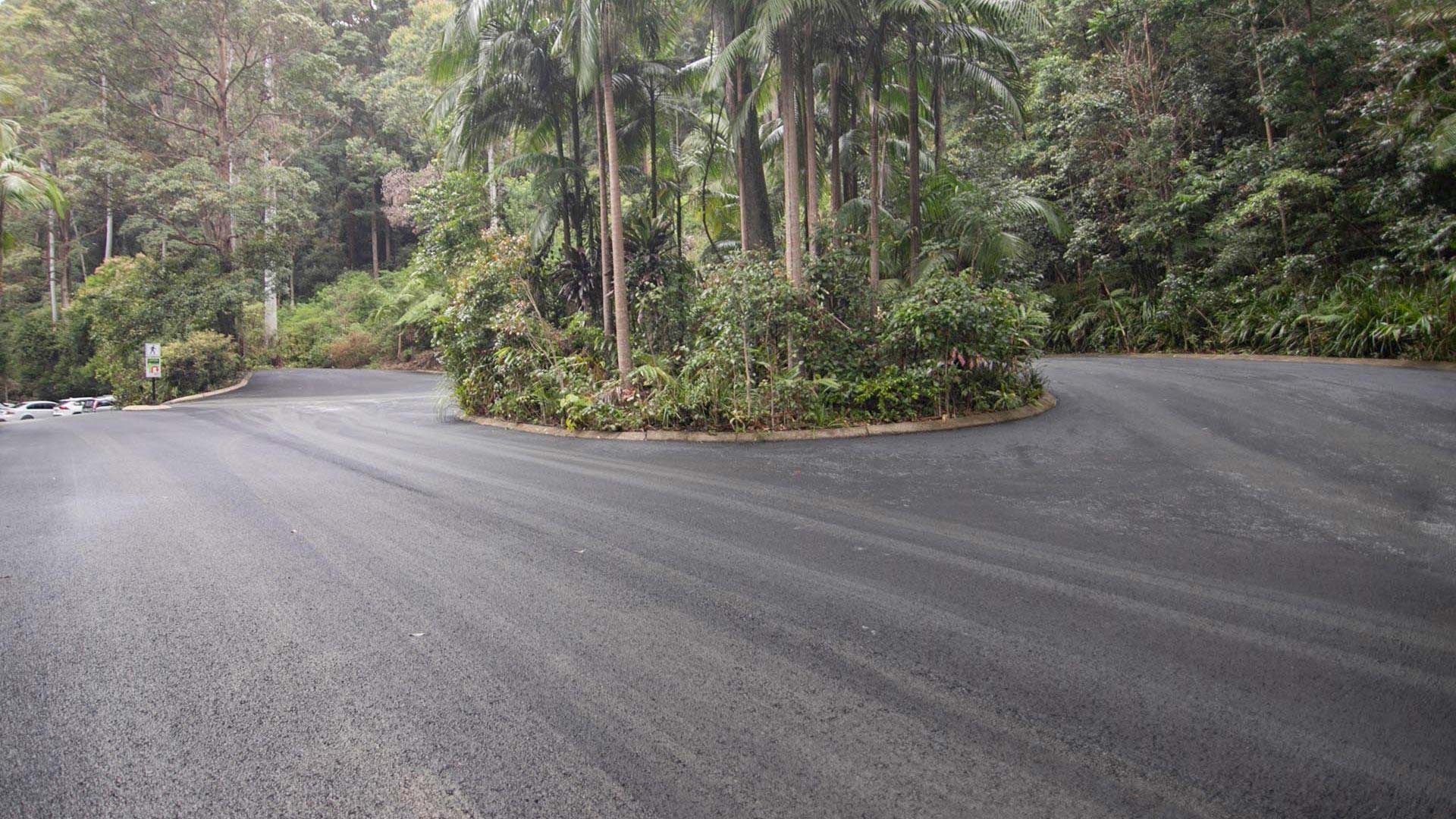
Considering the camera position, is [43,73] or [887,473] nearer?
[887,473]

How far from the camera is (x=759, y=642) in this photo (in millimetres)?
2896

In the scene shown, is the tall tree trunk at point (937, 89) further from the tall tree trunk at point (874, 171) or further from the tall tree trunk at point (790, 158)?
the tall tree trunk at point (790, 158)

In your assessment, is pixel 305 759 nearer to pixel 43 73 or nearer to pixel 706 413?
pixel 706 413

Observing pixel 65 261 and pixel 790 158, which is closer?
pixel 790 158

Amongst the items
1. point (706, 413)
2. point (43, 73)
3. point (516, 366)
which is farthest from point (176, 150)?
point (706, 413)

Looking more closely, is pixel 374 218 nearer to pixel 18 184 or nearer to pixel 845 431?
pixel 18 184

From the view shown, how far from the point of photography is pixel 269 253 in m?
23.6

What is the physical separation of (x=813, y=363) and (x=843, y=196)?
6.78 meters

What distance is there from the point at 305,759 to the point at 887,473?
4.78 m

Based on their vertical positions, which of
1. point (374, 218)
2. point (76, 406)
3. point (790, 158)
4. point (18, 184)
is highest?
point (374, 218)

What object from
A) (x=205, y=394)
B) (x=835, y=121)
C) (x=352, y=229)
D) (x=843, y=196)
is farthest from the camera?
(x=352, y=229)

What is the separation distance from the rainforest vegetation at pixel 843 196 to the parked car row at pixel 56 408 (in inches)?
53.0

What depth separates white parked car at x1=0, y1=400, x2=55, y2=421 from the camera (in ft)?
66.3

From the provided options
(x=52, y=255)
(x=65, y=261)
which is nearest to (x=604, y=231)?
(x=52, y=255)
